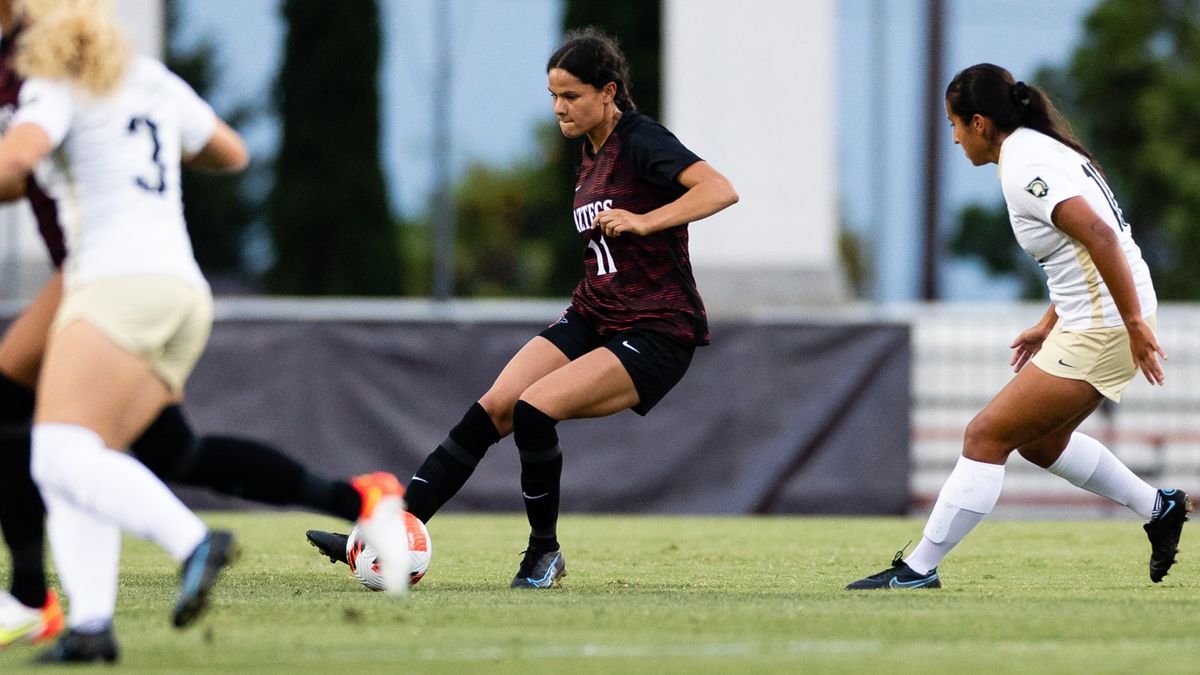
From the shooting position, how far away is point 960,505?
6.09 meters

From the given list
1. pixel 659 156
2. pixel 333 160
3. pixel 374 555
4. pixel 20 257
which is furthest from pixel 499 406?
pixel 333 160

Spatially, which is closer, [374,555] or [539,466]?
[374,555]

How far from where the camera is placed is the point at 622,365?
238 inches

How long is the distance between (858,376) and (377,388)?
324 cm

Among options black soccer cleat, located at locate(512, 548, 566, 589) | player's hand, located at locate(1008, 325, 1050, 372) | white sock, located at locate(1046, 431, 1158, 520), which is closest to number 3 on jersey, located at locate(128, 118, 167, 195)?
black soccer cleat, located at locate(512, 548, 566, 589)

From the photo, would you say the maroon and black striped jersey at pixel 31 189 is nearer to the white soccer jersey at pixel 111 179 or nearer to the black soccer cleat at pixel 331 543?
the white soccer jersey at pixel 111 179

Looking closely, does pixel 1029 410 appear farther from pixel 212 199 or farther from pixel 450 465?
pixel 212 199

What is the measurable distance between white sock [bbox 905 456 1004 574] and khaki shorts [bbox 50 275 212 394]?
2.78m

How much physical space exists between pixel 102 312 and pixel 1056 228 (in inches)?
123

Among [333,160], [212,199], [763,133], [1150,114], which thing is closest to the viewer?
[763,133]

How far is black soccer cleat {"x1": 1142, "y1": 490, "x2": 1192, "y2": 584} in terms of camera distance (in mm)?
6371

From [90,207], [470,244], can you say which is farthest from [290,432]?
[470,244]

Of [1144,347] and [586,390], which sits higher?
[1144,347]

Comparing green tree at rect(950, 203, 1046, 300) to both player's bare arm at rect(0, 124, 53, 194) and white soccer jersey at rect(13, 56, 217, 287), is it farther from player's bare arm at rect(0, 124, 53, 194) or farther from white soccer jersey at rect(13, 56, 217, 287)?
player's bare arm at rect(0, 124, 53, 194)
